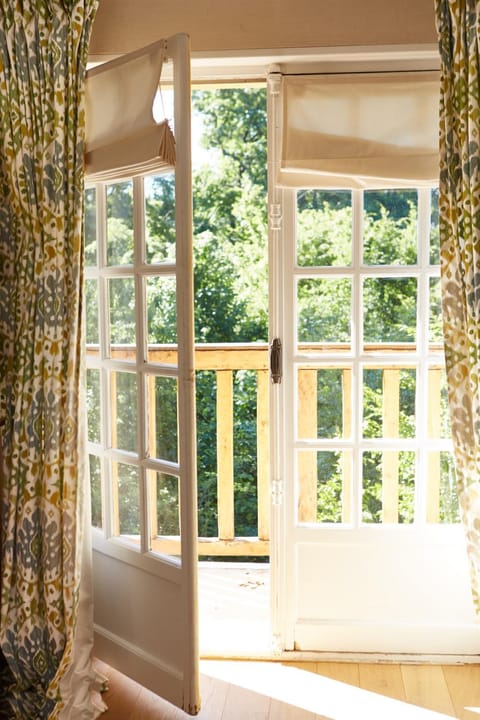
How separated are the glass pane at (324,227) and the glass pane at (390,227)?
0.07 metres

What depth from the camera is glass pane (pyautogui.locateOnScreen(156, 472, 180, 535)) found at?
235 centimetres

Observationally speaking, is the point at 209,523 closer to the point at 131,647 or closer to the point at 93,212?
the point at 131,647

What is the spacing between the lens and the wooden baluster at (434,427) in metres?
2.70

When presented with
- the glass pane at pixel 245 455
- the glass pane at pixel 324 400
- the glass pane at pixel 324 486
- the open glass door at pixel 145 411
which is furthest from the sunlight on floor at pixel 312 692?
the glass pane at pixel 245 455

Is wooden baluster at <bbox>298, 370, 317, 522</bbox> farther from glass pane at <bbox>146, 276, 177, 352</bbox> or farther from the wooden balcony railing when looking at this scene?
glass pane at <bbox>146, 276, 177, 352</bbox>

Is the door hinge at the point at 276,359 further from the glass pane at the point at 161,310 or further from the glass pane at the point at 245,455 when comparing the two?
the glass pane at the point at 245,455

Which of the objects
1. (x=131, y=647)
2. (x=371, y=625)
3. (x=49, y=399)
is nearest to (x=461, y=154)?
(x=49, y=399)

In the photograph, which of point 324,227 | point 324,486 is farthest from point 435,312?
point 324,486

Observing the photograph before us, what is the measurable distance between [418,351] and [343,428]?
1.33ft

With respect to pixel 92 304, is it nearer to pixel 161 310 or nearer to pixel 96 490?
pixel 161 310

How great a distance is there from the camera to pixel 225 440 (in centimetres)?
355

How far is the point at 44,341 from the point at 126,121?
0.75 metres

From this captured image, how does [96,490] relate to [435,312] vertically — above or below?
below

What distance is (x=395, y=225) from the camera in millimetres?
2650
